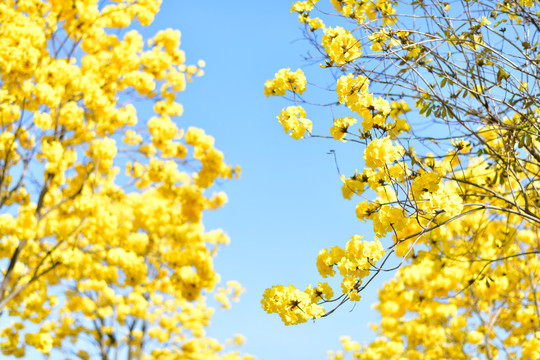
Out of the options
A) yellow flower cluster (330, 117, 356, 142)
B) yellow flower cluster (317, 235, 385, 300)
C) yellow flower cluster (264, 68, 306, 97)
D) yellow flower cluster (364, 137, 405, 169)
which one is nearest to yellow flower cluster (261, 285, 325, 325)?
yellow flower cluster (317, 235, 385, 300)

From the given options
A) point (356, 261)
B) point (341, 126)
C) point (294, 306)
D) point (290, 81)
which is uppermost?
point (290, 81)

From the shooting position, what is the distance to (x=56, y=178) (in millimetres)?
5750

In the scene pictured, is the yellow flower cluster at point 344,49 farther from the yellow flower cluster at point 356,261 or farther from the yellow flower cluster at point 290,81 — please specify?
Answer: the yellow flower cluster at point 356,261

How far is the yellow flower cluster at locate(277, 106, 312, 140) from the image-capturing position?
2.87 metres

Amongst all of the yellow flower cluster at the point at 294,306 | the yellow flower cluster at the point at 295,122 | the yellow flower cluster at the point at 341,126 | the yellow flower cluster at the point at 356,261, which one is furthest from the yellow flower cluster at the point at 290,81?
the yellow flower cluster at the point at 294,306

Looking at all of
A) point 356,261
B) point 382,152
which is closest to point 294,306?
point 356,261

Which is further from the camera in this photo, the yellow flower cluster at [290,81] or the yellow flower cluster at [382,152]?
the yellow flower cluster at [290,81]

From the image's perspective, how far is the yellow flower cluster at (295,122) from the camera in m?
2.87

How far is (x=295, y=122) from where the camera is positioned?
2877mm

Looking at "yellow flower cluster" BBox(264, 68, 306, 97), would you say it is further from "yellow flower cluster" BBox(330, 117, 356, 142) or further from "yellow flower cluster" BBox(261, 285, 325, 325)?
"yellow flower cluster" BBox(261, 285, 325, 325)

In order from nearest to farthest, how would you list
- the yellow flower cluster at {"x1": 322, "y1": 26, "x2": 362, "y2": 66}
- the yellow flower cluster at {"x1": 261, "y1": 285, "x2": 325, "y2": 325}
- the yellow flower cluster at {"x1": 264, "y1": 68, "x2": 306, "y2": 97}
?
the yellow flower cluster at {"x1": 261, "y1": 285, "x2": 325, "y2": 325}
the yellow flower cluster at {"x1": 322, "y1": 26, "x2": 362, "y2": 66}
the yellow flower cluster at {"x1": 264, "y1": 68, "x2": 306, "y2": 97}

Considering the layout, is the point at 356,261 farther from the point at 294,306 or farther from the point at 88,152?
the point at 88,152

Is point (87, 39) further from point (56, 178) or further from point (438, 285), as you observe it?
point (438, 285)

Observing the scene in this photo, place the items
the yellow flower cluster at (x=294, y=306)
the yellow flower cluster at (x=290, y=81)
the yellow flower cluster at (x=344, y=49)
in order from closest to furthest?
the yellow flower cluster at (x=294, y=306)
the yellow flower cluster at (x=344, y=49)
the yellow flower cluster at (x=290, y=81)
